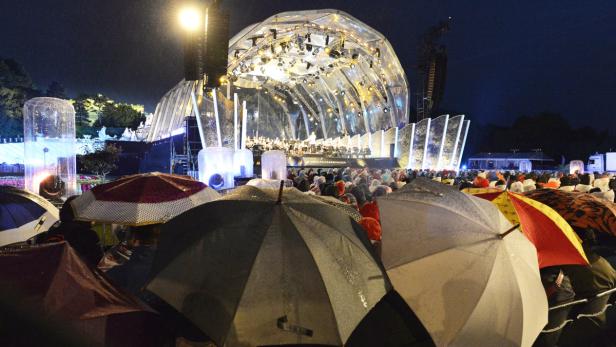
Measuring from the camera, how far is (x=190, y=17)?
1341cm

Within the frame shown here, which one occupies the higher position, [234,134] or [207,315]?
[234,134]

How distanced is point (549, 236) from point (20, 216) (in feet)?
13.1

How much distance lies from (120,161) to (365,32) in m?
17.9

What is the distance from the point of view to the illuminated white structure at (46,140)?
885cm

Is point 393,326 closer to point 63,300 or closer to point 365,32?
point 63,300

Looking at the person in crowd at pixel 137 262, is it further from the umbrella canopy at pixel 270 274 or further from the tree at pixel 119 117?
the tree at pixel 119 117

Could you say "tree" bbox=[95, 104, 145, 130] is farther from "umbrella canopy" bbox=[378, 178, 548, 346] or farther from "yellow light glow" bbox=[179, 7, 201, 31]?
"umbrella canopy" bbox=[378, 178, 548, 346]

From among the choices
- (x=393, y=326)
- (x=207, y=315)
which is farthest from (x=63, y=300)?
(x=393, y=326)

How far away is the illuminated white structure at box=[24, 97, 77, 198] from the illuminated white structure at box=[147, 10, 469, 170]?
380 inches

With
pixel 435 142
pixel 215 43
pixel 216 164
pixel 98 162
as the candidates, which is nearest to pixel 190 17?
pixel 215 43

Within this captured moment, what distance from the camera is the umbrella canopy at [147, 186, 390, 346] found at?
1.75 meters

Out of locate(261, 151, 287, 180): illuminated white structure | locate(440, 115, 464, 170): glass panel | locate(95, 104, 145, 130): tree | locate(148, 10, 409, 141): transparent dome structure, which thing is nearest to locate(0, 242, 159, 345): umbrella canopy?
locate(261, 151, 287, 180): illuminated white structure

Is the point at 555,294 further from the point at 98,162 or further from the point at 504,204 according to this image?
the point at 98,162

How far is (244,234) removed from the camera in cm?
190
